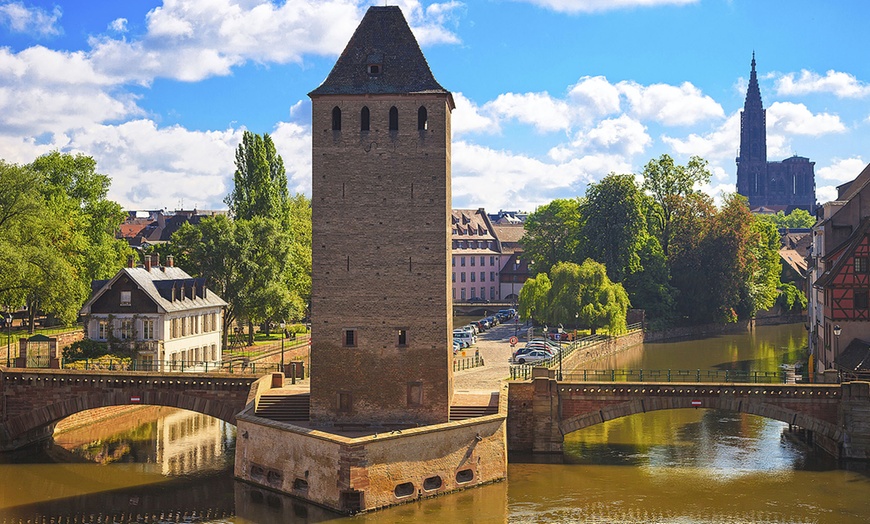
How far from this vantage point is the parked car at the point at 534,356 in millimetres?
65800

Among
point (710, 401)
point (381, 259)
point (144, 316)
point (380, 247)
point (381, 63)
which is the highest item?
point (381, 63)

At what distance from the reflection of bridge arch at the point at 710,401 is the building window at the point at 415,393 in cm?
708

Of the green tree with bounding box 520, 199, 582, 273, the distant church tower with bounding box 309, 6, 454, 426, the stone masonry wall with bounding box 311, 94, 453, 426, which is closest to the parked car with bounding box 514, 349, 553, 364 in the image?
the stone masonry wall with bounding box 311, 94, 453, 426

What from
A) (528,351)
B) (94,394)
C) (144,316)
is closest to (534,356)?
(528,351)

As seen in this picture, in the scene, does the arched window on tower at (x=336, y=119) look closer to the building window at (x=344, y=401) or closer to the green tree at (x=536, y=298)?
the building window at (x=344, y=401)

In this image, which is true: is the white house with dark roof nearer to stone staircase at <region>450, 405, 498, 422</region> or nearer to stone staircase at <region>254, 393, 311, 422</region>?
stone staircase at <region>254, 393, 311, 422</region>

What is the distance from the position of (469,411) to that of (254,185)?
47.1 m

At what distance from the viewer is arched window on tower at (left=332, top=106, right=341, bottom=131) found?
140ft

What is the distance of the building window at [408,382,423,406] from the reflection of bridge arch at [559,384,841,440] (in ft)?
23.2

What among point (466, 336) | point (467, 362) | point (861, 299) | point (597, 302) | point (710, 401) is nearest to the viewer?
point (710, 401)

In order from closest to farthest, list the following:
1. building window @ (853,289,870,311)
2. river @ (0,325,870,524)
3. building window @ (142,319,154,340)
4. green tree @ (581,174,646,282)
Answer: river @ (0,325,870,524) → building window @ (853,289,870,311) → building window @ (142,319,154,340) → green tree @ (581,174,646,282)

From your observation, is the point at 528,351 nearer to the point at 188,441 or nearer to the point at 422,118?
the point at 188,441

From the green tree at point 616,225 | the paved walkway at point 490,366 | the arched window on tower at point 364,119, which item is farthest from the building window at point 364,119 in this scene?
the green tree at point 616,225

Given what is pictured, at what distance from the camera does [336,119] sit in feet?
140
